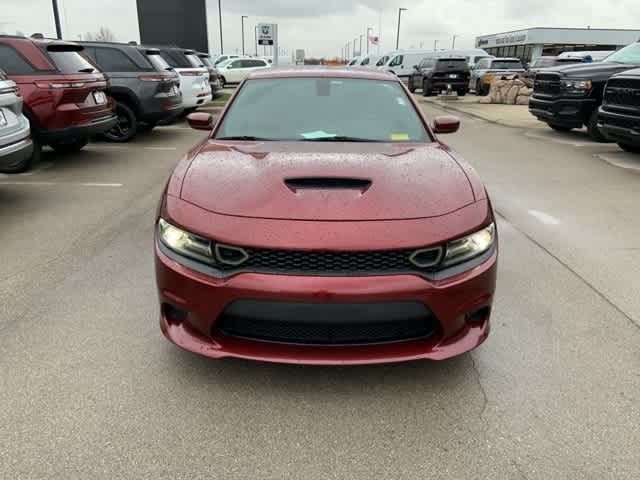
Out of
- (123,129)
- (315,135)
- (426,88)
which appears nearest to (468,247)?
(315,135)

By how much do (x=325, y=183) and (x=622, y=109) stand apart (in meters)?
7.37

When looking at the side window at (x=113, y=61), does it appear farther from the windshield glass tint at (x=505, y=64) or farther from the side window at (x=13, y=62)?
the windshield glass tint at (x=505, y=64)

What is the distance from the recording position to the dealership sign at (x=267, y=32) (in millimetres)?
20609

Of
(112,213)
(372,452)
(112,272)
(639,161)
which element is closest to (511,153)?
(639,161)

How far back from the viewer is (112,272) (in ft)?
13.0

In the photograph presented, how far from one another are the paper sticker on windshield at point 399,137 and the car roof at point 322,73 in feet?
2.63

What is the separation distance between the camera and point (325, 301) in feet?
7.11

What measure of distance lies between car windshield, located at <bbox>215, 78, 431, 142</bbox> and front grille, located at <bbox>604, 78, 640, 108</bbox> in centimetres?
553

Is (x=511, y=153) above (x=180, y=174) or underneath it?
underneath

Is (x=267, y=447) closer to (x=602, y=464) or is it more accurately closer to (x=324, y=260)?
(x=324, y=260)

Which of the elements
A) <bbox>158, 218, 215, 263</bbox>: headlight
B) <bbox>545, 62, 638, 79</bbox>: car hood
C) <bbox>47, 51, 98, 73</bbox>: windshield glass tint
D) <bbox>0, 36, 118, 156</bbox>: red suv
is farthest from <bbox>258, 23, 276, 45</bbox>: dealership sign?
<bbox>158, 218, 215, 263</bbox>: headlight

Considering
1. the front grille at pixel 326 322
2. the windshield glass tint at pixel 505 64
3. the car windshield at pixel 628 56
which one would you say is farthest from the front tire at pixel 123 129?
the windshield glass tint at pixel 505 64

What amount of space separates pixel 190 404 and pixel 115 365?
0.58 m

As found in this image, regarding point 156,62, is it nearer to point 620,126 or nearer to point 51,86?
point 51,86
